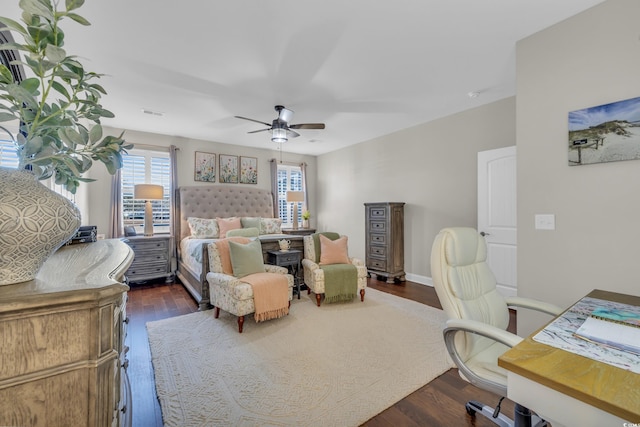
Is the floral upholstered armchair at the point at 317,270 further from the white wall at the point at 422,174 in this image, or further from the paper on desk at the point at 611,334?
the paper on desk at the point at 611,334

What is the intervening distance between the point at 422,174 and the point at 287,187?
10.9 feet

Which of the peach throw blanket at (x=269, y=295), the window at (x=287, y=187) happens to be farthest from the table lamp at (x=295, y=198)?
the peach throw blanket at (x=269, y=295)

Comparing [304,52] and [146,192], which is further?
[146,192]

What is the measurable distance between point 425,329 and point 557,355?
2.15 m

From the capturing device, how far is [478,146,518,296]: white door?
334cm

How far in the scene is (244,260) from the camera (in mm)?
3078

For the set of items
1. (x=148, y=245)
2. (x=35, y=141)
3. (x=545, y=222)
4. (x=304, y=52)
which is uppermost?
(x=304, y=52)

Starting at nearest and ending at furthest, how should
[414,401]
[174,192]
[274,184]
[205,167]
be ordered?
[414,401] < [174,192] < [205,167] < [274,184]

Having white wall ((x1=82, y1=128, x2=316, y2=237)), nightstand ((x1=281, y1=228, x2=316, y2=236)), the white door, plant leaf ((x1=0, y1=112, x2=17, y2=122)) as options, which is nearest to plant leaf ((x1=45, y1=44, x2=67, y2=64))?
plant leaf ((x1=0, y1=112, x2=17, y2=122))

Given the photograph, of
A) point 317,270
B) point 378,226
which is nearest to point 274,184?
point 378,226

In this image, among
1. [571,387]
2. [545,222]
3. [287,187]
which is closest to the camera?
[571,387]

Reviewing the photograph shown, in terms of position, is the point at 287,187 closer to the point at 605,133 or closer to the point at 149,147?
the point at 149,147

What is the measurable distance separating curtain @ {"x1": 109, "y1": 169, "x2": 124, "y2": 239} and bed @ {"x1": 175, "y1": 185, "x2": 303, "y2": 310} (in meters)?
0.88

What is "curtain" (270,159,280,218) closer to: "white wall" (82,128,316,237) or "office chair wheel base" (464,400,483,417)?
"white wall" (82,128,316,237)
